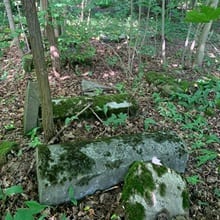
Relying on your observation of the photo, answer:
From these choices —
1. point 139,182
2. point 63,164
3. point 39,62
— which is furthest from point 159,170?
point 39,62

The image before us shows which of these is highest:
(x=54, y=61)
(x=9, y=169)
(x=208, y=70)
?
(x=54, y=61)

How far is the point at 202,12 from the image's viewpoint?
1123mm

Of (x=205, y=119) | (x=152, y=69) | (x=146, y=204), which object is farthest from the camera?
(x=152, y=69)

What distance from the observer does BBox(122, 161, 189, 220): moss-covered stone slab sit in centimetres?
233

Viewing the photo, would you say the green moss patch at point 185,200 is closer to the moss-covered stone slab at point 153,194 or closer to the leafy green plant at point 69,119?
the moss-covered stone slab at point 153,194

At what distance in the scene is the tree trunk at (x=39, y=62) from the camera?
224 cm

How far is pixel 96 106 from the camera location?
3650mm

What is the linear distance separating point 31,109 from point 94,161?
133 centimetres

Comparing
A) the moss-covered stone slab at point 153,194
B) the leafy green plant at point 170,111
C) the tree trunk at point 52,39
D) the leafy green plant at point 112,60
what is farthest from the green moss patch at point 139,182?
the leafy green plant at point 112,60

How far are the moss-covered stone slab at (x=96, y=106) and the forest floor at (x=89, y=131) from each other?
0.14m

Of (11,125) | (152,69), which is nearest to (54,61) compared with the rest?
(11,125)

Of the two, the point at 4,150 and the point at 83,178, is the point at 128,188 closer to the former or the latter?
the point at 83,178

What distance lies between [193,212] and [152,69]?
3.90 m

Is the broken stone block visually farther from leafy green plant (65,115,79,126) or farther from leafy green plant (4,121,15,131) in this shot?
leafy green plant (4,121,15,131)
